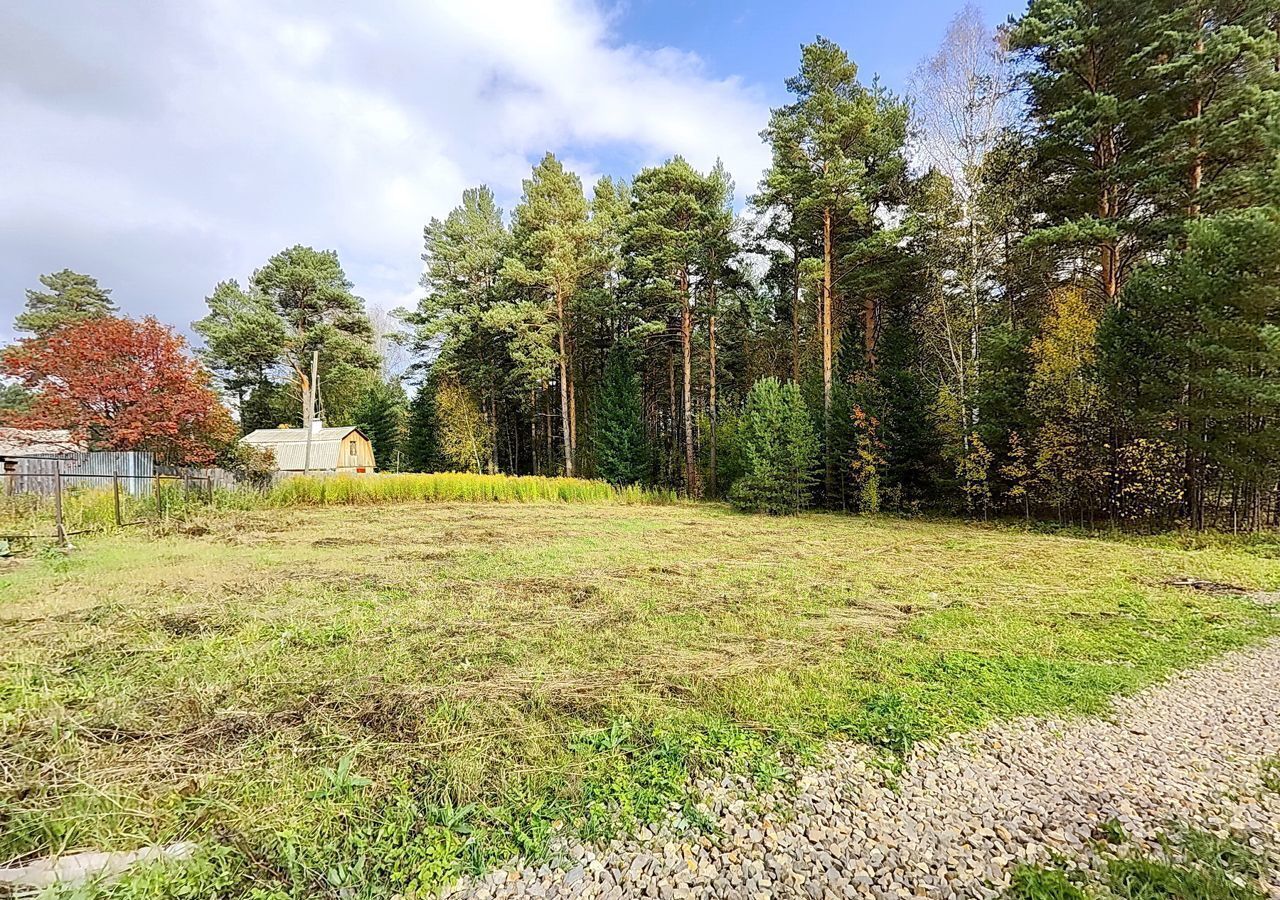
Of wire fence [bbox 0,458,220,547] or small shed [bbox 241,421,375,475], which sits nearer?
wire fence [bbox 0,458,220,547]

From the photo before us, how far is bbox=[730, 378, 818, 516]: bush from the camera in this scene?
40.4 ft

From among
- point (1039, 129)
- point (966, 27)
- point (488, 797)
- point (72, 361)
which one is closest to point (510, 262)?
point (72, 361)

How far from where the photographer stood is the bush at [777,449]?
1233cm

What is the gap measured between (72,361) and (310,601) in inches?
423

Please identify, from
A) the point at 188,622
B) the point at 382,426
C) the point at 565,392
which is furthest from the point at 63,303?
the point at 188,622

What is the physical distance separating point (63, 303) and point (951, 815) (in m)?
40.8

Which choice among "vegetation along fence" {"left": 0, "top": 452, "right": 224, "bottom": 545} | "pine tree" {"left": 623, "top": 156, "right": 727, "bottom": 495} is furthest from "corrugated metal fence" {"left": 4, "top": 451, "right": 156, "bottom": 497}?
"pine tree" {"left": 623, "top": 156, "right": 727, "bottom": 495}

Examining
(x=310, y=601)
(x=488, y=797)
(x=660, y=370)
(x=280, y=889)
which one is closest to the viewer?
(x=280, y=889)

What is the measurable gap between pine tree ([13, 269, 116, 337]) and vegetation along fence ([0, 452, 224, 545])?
2269 centimetres

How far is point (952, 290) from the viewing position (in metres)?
10.8

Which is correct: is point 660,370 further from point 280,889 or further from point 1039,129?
point 280,889

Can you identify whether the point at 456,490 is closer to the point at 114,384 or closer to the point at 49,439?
the point at 114,384

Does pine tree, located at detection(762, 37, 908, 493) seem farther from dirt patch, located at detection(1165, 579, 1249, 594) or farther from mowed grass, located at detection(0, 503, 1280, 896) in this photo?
mowed grass, located at detection(0, 503, 1280, 896)

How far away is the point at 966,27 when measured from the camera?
10.5 meters
